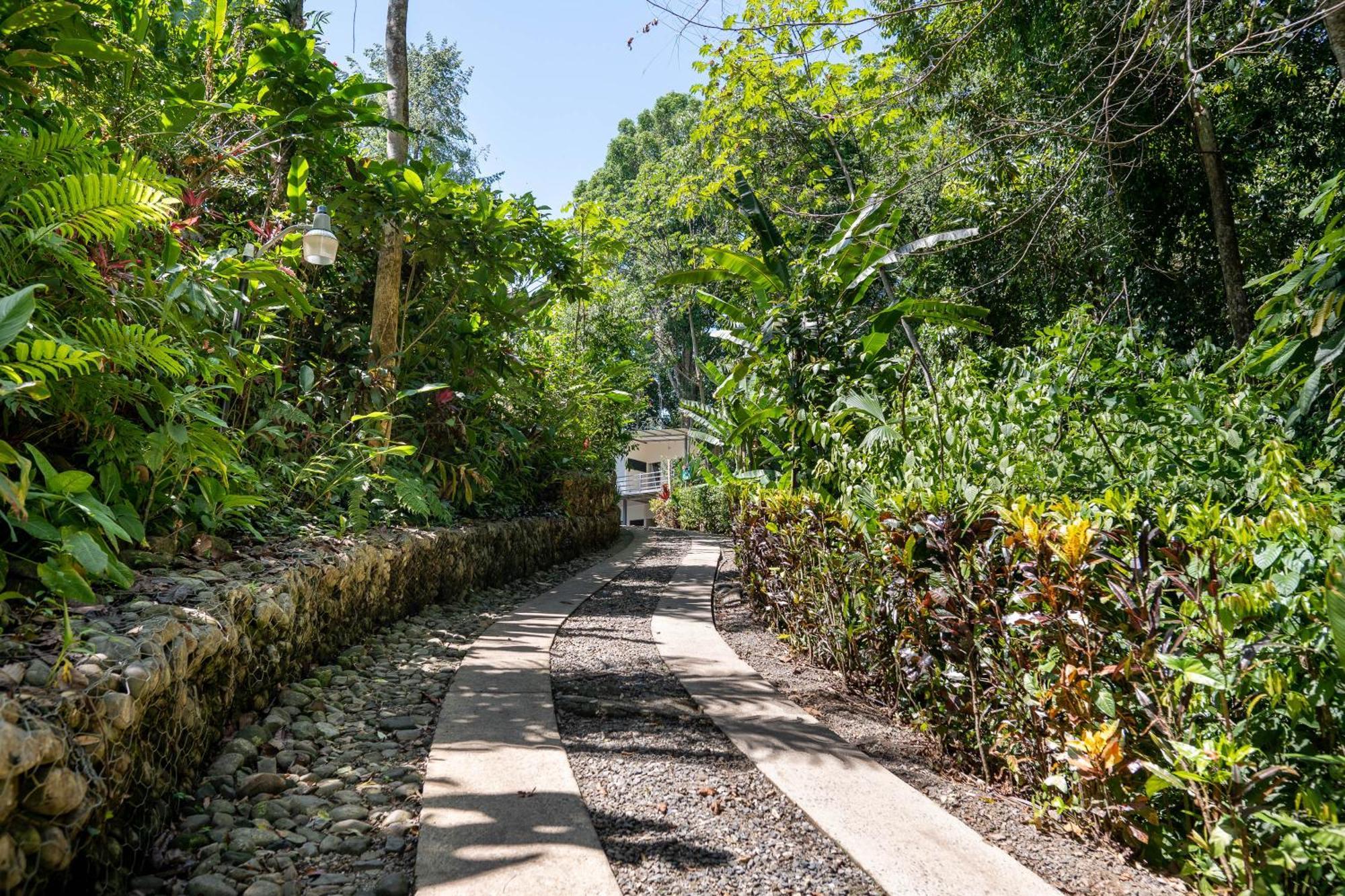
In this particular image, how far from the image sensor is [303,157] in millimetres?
4676

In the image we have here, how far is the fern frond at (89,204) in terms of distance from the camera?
217cm

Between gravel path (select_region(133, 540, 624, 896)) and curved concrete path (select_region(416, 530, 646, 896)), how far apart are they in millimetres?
95

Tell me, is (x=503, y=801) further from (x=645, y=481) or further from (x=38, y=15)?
(x=645, y=481)

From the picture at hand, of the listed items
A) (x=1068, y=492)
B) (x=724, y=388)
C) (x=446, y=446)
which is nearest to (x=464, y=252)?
(x=446, y=446)

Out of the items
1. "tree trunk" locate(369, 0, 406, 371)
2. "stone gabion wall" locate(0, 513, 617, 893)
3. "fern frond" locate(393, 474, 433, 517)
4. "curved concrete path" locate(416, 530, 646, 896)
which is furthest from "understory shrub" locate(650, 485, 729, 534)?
"stone gabion wall" locate(0, 513, 617, 893)

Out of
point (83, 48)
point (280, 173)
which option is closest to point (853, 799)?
point (83, 48)

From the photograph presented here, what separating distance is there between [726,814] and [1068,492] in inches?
67.1

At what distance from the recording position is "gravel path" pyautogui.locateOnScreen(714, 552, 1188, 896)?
1.84m

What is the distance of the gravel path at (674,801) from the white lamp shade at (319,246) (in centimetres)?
263

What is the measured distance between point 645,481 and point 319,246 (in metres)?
28.7

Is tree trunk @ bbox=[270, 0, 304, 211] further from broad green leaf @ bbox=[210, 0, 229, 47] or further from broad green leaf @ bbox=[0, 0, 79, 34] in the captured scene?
broad green leaf @ bbox=[0, 0, 79, 34]

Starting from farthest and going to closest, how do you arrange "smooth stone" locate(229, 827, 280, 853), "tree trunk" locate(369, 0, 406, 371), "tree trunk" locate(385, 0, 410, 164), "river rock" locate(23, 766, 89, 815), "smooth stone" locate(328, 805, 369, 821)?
"tree trunk" locate(385, 0, 410, 164), "tree trunk" locate(369, 0, 406, 371), "smooth stone" locate(328, 805, 369, 821), "smooth stone" locate(229, 827, 280, 853), "river rock" locate(23, 766, 89, 815)

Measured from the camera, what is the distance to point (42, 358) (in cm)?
184

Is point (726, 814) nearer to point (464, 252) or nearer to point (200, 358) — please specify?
point (200, 358)
